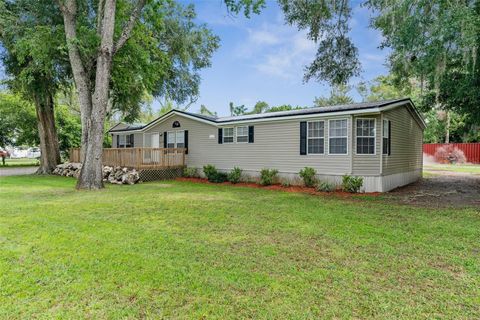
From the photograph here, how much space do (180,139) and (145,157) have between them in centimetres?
231

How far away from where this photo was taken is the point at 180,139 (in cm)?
1551

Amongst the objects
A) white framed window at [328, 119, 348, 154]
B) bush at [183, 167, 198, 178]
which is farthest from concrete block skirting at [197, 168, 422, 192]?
bush at [183, 167, 198, 178]

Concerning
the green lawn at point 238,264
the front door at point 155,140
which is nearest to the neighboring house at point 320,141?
the front door at point 155,140

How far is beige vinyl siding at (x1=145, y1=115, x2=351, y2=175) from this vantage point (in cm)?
1079

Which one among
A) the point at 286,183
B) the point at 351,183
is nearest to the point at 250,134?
the point at 286,183

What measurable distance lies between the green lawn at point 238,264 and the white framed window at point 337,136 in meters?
3.97

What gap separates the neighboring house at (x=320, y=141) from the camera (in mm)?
10086

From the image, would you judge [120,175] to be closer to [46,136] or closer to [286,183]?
[46,136]

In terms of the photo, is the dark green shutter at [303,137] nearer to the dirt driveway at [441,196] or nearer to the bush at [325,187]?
the bush at [325,187]

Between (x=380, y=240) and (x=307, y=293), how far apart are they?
7.55 feet

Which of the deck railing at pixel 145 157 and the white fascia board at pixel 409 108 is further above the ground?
the white fascia board at pixel 409 108

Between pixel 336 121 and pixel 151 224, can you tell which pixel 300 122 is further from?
pixel 151 224

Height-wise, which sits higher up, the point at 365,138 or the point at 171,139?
the point at 171,139

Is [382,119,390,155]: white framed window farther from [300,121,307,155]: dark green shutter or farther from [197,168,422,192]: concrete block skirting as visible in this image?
[300,121,307,155]: dark green shutter
